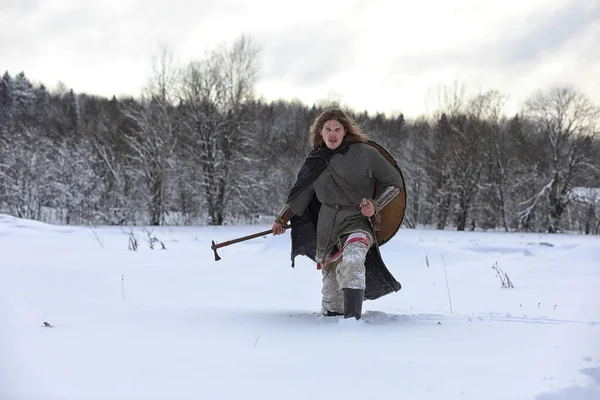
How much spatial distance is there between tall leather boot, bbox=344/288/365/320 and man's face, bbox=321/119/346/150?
112 centimetres

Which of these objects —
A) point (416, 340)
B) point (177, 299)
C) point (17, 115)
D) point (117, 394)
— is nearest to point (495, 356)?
point (416, 340)

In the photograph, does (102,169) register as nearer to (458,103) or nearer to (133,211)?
(133,211)

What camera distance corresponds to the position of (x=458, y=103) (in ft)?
92.3

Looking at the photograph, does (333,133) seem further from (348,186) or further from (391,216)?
(391,216)

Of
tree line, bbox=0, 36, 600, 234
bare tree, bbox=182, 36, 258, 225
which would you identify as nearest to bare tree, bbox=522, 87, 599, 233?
tree line, bbox=0, 36, 600, 234

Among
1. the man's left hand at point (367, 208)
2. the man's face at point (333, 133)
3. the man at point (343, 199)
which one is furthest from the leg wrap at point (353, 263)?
the man's face at point (333, 133)

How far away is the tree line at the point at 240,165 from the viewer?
72.9 feet

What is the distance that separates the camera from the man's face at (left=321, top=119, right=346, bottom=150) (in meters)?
3.68

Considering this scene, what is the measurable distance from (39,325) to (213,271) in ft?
15.9

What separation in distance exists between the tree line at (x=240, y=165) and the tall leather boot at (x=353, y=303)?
18.2 metres

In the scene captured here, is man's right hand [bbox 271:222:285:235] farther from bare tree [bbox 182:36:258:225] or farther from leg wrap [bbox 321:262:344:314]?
bare tree [bbox 182:36:258:225]

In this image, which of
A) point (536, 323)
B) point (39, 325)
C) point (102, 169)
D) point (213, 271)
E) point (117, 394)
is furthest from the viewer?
point (102, 169)

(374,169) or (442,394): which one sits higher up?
(374,169)

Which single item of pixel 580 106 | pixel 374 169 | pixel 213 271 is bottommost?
pixel 213 271
